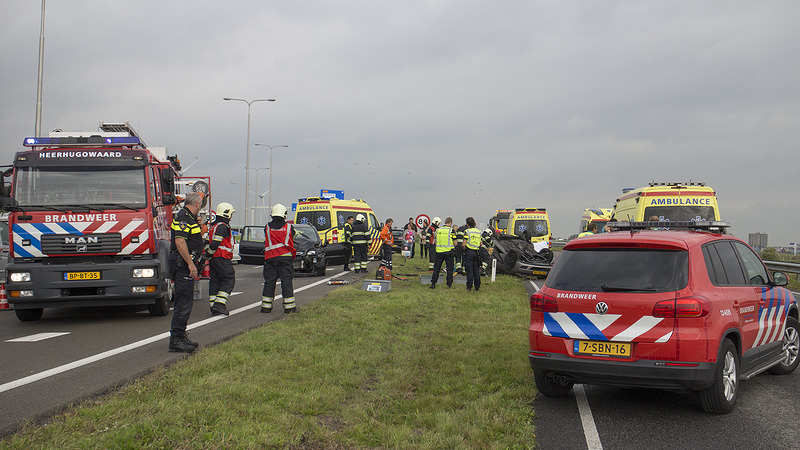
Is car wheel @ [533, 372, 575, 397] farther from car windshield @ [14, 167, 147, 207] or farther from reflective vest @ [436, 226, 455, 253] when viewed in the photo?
reflective vest @ [436, 226, 455, 253]

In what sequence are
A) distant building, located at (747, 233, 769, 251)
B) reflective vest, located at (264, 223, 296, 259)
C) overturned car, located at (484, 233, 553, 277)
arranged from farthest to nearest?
distant building, located at (747, 233, 769, 251), overturned car, located at (484, 233, 553, 277), reflective vest, located at (264, 223, 296, 259)

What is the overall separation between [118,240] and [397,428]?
21.7 feet

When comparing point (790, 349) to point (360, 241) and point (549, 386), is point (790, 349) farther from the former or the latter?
point (360, 241)

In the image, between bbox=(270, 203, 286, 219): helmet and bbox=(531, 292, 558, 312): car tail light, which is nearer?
bbox=(531, 292, 558, 312): car tail light

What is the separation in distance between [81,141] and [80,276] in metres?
2.41

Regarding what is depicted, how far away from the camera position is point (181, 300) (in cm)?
762

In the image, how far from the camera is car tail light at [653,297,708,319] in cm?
507

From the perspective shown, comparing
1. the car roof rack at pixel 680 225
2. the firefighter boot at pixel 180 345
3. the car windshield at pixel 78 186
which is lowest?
the firefighter boot at pixel 180 345

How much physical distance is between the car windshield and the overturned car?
11710 millimetres

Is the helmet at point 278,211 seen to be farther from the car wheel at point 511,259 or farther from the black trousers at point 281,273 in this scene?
the car wheel at point 511,259

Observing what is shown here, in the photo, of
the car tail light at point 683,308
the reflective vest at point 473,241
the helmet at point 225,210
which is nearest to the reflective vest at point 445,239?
the reflective vest at point 473,241

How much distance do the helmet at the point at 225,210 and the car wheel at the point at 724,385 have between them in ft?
25.2

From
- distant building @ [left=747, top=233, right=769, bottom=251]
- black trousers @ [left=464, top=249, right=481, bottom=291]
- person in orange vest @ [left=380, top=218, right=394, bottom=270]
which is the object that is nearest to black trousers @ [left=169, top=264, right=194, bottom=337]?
black trousers @ [left=464, top=249, right=481, bottom=291]

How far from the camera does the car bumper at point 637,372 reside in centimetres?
503
